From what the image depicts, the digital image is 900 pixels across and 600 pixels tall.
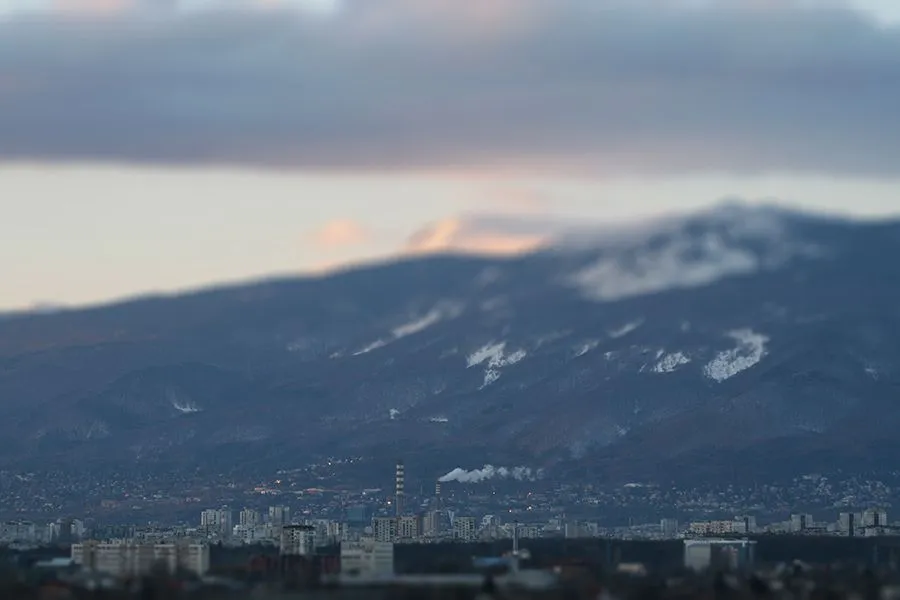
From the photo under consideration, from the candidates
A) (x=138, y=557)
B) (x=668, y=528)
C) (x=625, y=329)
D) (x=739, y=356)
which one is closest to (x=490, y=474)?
(x=739, y=356)

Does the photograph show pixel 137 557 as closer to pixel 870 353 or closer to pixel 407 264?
pixel 870 353

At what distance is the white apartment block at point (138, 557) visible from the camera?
82625mm

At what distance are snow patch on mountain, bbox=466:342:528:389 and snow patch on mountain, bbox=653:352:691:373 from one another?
10.2 metres

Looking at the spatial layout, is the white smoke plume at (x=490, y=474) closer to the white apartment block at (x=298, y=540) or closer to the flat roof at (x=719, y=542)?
the white apartment block at (x=298, y=540)

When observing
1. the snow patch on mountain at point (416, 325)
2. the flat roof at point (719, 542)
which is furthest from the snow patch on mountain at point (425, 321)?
the flat roof at point (719, 542)

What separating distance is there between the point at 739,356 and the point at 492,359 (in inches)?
618

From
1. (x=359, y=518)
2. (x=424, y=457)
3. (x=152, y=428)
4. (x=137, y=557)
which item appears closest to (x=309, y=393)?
(x=152, y=428)

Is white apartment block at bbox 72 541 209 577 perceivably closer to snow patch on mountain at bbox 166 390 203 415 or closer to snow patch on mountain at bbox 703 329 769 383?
snow patch on mountain at bbox 703 329 769 383

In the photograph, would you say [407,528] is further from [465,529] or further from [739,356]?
[739,356]

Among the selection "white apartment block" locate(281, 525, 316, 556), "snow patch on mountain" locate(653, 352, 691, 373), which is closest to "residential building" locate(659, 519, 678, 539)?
"white apartment block" locate(281, 525, 316, 556)

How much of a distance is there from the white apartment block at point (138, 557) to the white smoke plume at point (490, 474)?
61.3 metres

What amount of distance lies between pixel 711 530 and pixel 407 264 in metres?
79.8

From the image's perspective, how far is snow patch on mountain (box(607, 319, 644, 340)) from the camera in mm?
180750

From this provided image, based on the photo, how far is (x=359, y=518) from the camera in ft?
438
